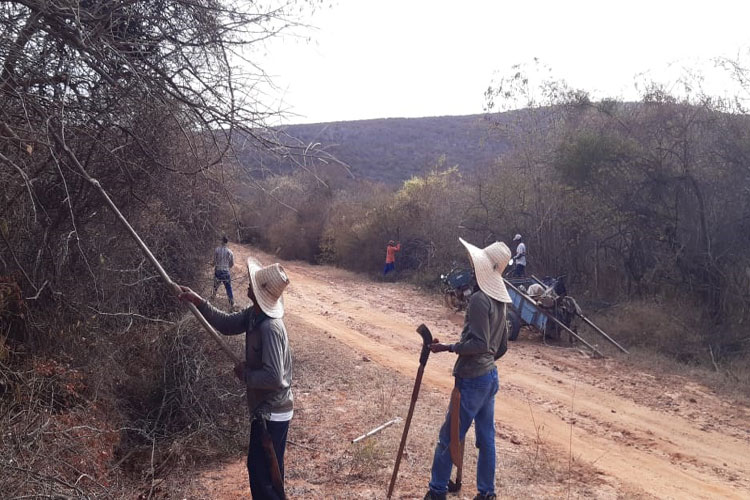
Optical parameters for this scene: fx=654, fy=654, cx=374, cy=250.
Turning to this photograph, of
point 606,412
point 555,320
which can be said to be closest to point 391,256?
point 555,320

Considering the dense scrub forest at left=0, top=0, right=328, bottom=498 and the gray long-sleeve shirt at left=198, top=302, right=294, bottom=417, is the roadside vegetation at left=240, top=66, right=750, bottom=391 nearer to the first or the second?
the dense scrub forest at left=0, top=0, right=328, bottom=498

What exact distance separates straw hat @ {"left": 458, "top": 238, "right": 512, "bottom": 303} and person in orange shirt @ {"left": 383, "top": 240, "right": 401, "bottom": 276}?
1602cm

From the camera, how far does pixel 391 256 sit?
21.6 metres

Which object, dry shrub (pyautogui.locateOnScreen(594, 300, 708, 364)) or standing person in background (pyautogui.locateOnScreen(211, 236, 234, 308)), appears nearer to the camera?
standing person in background (pyautogui.locateOnScreen(211, 236, 234, 308))

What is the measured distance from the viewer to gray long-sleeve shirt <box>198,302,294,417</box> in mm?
4109

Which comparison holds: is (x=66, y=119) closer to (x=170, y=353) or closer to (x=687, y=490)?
(x=170, y=353)

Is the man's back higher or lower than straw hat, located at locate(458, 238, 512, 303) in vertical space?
lower

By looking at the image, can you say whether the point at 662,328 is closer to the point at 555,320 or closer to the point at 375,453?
the point at 555,320

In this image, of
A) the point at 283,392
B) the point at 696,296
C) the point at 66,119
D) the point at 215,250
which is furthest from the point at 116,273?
the point at 696,296

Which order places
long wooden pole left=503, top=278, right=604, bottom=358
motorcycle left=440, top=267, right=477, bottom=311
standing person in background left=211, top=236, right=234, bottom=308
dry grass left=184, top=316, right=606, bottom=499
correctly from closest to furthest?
dry grass left=184, top=316, right=606, bottom=499 → standing person in background left=211, top=236, right=234, bottom=308 → long wooden pole left=503, top=278, right=604, bottom=358 → motorcycle left=440, top=267, right=477, bottom=311

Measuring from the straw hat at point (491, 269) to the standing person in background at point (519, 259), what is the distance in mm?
11657

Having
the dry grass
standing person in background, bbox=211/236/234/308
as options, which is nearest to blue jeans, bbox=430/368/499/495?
the dry grass

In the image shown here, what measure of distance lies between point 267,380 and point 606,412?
602cm

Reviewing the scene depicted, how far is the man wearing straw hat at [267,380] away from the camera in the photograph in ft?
13.6
